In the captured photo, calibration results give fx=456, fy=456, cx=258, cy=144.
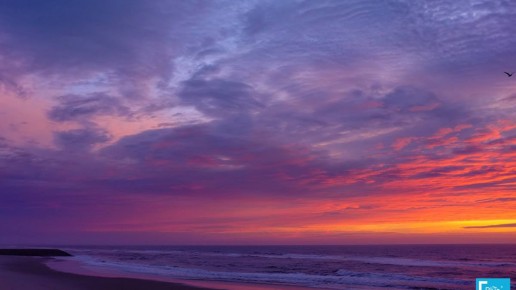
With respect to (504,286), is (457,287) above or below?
below

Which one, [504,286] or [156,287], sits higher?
[504,286]

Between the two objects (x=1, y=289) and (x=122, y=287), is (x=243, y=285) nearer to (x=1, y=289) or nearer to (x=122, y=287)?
(x=122, y=287)

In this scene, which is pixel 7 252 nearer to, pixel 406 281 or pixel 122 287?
pixel 122 287

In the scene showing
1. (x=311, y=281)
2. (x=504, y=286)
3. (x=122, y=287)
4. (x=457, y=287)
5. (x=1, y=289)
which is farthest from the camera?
(x=311, y=281)

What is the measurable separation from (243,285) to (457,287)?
13.4 m

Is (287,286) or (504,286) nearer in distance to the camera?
(504,286)

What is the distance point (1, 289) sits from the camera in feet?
75.7

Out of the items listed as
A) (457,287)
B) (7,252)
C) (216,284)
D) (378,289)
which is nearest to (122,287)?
(216,284)

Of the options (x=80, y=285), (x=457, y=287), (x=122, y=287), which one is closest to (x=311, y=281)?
(x=457, y=287)

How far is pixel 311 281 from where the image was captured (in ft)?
105

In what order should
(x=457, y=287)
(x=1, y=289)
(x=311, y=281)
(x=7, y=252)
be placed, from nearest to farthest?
1. (x=1, y=289)
2. (x=457, y=287)
3. (x=311, y=281)
4. (x=7, y=252)

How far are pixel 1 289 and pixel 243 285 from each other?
44.0ft

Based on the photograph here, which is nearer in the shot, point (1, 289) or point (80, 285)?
point (1, 289)

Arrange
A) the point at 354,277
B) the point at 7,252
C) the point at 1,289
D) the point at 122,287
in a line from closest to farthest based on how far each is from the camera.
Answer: the point at 1,289 < the point at 122,287 < the point at 354,277 < the point at 7,252
